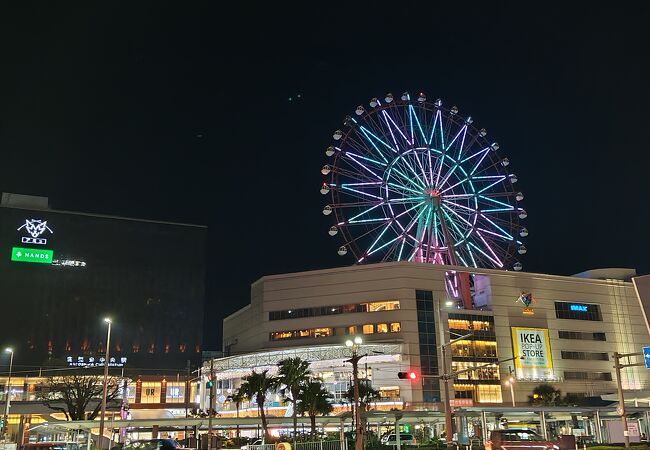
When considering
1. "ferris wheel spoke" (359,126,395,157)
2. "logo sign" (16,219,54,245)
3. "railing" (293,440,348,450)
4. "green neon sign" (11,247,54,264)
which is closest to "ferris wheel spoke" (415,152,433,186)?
"ferris wheel spoke" (359,126,395,157)

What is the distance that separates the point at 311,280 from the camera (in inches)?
3748

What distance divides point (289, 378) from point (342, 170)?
35452 millimetres

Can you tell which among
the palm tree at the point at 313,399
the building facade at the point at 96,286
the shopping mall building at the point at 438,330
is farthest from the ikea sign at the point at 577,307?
the building facade at the point at 96,286

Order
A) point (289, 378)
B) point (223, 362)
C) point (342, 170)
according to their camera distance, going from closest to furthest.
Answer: point (289, 378) < point (342, 170) < point (223, 362)

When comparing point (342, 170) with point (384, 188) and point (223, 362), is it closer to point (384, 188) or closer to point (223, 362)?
point (384, 188)

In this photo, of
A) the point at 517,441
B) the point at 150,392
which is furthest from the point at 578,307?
the point at 150,392

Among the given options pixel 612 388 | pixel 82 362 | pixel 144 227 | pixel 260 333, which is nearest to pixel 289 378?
pixel 260 333

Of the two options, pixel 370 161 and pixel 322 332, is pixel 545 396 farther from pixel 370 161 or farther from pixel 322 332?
pixel 370 161

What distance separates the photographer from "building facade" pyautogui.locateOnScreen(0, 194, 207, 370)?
12475 cm

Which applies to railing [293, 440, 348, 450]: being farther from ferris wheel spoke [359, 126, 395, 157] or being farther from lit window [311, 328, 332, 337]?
ferris wheel spoke [359, 126, 395, 157]

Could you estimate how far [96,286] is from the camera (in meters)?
131

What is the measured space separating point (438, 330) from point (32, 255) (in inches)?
3207

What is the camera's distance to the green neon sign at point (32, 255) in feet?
410

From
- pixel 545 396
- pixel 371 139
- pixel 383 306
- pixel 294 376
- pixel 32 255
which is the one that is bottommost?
pixel 545 396
